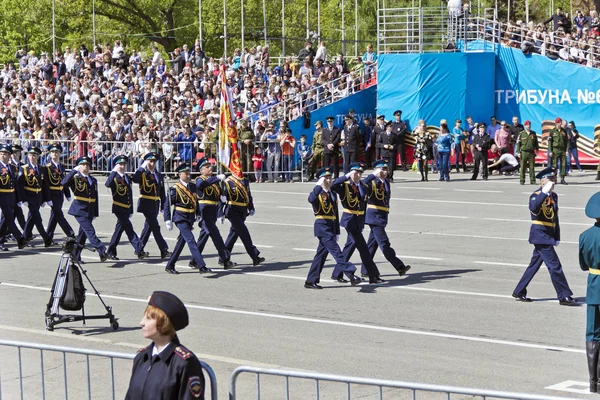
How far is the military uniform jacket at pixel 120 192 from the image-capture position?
18281 mm

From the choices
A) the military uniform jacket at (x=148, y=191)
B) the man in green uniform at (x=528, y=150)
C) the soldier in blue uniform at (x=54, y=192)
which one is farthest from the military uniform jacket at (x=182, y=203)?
the man in green uniform at (x=528, y=150)

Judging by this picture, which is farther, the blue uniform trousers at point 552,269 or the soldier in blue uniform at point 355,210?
the soldier in blue uniform at point 355,210

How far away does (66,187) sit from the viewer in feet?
60.8

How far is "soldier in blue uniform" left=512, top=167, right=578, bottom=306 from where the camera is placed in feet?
45.4

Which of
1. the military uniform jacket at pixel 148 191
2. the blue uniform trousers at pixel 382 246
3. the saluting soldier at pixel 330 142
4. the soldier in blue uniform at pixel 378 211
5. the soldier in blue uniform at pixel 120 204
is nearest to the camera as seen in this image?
the blue uniform trousers at pixel 382 246

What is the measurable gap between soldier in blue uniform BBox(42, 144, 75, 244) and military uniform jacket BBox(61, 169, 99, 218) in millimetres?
1679

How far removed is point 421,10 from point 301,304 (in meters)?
21.8

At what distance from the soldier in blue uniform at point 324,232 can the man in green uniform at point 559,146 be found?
1469 centimetres

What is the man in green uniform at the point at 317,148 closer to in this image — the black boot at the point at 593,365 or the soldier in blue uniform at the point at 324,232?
the soldier in blue uniform at the point at 324,232

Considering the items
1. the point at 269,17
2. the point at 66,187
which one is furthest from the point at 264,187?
the point at 269,17

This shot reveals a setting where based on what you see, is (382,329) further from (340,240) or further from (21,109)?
(21,109)

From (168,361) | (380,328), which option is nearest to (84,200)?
(380,328)

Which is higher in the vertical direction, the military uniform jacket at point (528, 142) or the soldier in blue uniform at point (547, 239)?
the military uniform jacket at point (528, 142)

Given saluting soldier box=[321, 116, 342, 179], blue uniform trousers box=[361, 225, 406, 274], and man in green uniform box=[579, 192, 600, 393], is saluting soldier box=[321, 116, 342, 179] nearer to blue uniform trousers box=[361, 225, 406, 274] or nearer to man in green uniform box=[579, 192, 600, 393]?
blue uniform trousers box=[361, 225, 406, 274]
